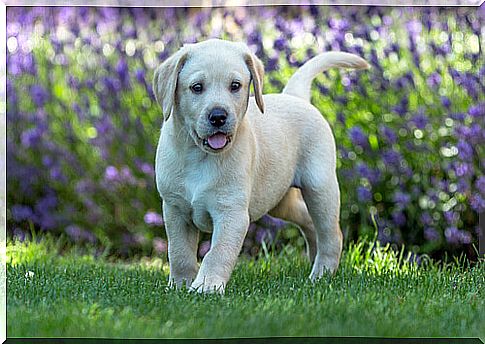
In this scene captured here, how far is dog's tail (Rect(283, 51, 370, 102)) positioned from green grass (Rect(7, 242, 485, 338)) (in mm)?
873

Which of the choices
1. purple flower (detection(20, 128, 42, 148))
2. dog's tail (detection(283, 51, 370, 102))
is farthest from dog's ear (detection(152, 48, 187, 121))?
purple flower (detection(20, 128, 42, 148))

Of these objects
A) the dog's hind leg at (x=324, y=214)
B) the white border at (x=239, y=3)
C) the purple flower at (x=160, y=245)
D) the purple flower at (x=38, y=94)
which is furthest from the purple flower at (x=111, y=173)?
the white border at (x=239, y=3)


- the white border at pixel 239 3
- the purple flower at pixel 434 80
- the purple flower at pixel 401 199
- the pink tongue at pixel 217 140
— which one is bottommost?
the purple flower at pixel 401 199

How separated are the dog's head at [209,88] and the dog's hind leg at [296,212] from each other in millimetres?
914

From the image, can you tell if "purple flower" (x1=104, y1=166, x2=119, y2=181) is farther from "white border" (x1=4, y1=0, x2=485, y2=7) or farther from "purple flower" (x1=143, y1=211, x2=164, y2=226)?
"white border" (x1=4, y1=0, x2=485, y2=7)

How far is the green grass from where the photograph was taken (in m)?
3.05

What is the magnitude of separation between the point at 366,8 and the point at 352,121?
98 centimetres

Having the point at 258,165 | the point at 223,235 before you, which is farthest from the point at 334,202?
the point at 223,235

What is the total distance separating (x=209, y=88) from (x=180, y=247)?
72 centimetres

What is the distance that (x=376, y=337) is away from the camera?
310 cm

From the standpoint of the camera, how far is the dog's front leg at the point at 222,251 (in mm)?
3516

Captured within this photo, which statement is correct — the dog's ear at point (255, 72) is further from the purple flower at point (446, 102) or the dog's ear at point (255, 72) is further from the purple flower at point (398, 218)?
the purple flower at point (398, 218)

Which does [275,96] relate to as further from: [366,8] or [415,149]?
[415,149]

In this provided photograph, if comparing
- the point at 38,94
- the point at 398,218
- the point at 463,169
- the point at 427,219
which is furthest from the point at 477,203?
the point at 38,94
